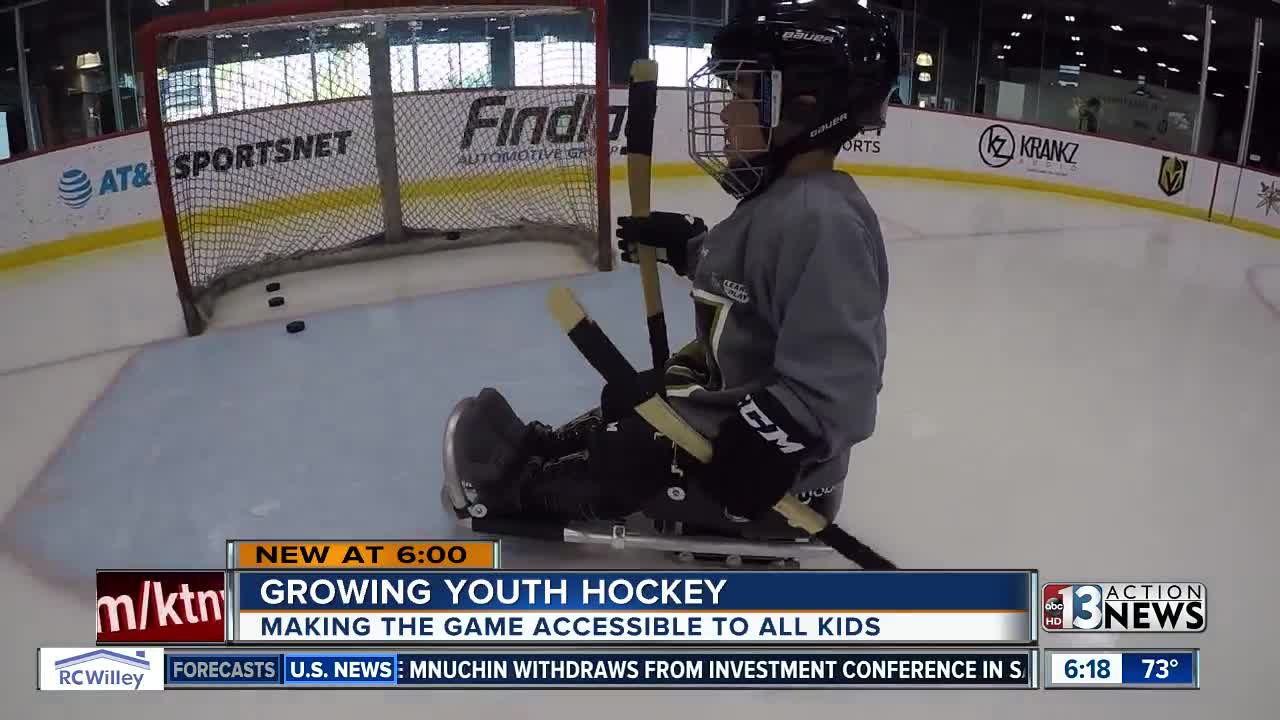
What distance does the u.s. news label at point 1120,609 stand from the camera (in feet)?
5.07

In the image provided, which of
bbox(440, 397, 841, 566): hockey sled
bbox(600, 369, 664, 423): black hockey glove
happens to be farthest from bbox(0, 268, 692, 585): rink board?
bbox(600, 369, 664, 423): black hockey glove

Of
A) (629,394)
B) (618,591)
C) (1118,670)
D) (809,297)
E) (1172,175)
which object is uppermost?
(809,297)

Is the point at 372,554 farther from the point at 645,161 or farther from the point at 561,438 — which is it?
the point at 645,161

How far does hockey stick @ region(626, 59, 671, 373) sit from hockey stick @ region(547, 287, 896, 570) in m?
0.18

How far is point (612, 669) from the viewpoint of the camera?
140 cm

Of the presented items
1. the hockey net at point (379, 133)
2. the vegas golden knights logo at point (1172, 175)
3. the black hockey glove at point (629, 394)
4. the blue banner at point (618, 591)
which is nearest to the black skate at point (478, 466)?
the blue banner at point (618, 591)

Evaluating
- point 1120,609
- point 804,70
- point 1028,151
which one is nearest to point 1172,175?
point 1028,151

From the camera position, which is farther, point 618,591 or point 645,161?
point 645,161

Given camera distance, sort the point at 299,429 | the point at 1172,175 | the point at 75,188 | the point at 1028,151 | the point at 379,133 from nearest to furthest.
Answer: the point at 299,429, the point at 379,133, the point at 75,188, the point at 1172,175, the point at 1028,151

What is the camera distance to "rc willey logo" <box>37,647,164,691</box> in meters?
1.37

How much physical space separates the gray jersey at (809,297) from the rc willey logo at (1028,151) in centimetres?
588

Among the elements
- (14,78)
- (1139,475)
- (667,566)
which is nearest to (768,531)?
(667,566)

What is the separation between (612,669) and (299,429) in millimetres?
1281

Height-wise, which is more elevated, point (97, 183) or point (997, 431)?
point (97, 183)
